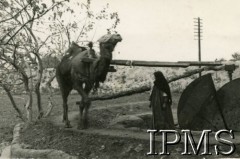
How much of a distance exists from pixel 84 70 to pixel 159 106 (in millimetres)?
2166

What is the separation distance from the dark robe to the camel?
1.27 meters

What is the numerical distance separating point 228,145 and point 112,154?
7.68 ft

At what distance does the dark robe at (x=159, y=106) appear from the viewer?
9719mm

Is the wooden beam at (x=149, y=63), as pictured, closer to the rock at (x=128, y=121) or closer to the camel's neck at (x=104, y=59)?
the camel's neck at (x=104, y=59)

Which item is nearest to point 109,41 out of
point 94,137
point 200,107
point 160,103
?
point 160,103

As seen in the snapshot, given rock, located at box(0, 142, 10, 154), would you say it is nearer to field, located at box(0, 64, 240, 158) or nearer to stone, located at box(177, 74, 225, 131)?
field, located at box(0, 64, 240, 158)

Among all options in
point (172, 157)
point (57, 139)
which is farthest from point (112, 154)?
point (57, 139)

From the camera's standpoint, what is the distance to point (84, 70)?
10867mm

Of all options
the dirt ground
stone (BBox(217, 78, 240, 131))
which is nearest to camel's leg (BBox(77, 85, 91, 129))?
the dirt ground

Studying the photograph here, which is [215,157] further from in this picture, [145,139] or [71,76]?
[71,76]

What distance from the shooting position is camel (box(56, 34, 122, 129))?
9961 mm

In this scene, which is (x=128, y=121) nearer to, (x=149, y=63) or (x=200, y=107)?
(x=200, y=107)

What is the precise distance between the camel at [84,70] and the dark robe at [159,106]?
127 cm

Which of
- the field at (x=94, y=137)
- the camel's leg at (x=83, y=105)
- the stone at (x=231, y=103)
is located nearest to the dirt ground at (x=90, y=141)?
the field at (x=94, y=137)
